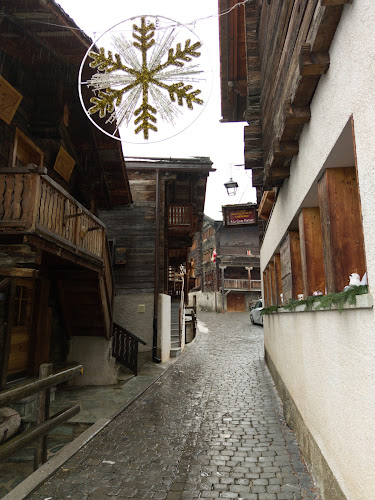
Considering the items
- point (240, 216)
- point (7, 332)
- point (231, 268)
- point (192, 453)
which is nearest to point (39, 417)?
point (192, 453)

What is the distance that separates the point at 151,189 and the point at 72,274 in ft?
21.0

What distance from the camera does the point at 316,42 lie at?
264cm

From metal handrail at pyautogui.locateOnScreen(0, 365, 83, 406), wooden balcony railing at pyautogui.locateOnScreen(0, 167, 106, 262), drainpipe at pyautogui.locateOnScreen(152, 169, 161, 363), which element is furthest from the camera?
drainpipe at pyautogui.locateOnScreen(152, 169, 161, 363)

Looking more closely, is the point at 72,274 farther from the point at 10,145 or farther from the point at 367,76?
the point at 367,76

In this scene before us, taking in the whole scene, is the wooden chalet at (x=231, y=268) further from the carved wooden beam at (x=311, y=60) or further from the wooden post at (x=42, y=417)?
the carved wooden beam at (x=311, y=60)

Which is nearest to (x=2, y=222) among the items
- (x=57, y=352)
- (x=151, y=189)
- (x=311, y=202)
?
(x=311, y=202)

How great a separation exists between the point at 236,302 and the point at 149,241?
1115 inches

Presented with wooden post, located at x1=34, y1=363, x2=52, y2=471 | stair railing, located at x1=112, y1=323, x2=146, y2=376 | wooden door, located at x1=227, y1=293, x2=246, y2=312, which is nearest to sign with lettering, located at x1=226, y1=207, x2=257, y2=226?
stair railing, located at x1=112, y1=323, x2=146, y2=376

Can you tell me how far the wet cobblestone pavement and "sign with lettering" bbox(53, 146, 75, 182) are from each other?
5.47 metres

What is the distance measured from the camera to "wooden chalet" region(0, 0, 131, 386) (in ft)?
16.1

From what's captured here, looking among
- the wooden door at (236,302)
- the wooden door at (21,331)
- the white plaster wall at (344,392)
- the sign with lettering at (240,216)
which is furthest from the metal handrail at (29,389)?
the wooden door at (236,302)

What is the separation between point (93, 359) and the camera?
9453 mm

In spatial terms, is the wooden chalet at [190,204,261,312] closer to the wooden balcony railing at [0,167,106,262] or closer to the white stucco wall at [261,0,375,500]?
the wooden balcony railing at [0,167,106,262]

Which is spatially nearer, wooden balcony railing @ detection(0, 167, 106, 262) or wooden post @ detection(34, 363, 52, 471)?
wooden post @ detection(34, 363, 52, 471)
